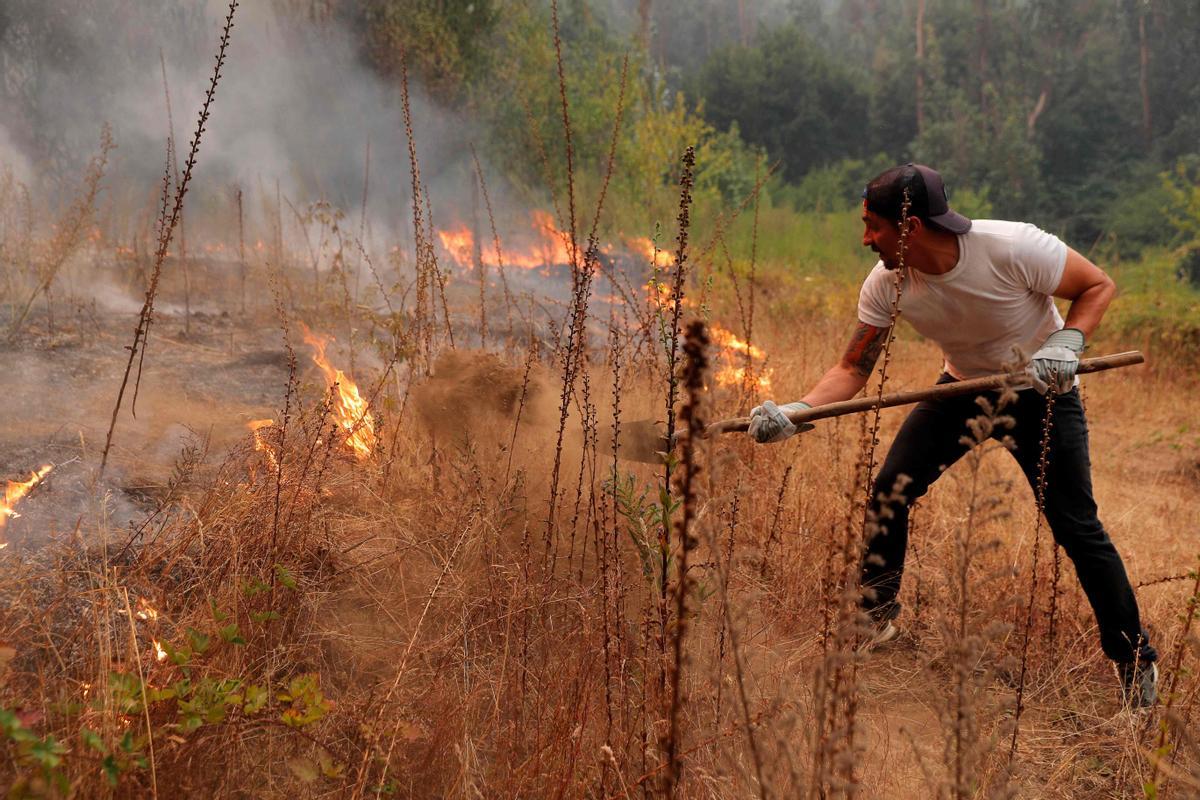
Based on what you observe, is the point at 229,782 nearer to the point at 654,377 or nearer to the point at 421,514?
the point at 421,514

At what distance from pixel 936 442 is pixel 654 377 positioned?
1.69m

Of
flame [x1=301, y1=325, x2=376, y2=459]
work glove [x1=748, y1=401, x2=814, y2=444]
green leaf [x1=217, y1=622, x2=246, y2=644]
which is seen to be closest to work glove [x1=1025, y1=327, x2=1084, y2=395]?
work glove [x1=748, y1=401, x2=814, y2=444]

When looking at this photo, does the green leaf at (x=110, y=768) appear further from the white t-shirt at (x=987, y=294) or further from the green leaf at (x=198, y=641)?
the white t-shirt at (x=987, y=294)

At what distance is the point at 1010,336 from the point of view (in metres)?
2.76

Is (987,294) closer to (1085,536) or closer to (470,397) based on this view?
(1085,536)

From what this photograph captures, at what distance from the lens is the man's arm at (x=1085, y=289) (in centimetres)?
264

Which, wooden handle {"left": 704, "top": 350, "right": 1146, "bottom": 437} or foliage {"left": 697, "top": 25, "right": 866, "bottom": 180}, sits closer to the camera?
wooden handle {"left": 704, "top": 350, "right": 1146, "bottom": 437}

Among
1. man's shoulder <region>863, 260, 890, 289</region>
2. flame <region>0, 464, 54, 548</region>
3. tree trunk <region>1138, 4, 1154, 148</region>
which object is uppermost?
tree trunk <region>1138, 4, 1154, 148</region>

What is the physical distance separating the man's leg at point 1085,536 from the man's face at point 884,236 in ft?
2.27

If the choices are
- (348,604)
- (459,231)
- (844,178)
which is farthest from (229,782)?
(844,178)

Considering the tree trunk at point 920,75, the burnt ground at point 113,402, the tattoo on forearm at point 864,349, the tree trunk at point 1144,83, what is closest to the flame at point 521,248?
the burnt ground at point 113,402

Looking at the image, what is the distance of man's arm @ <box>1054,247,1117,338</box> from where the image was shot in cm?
264

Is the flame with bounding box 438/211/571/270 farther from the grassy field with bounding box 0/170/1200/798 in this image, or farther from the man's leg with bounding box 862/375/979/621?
the man's leg with bounding box 862/375/979/621

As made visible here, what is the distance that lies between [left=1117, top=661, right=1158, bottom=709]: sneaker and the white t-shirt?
3.56ft
